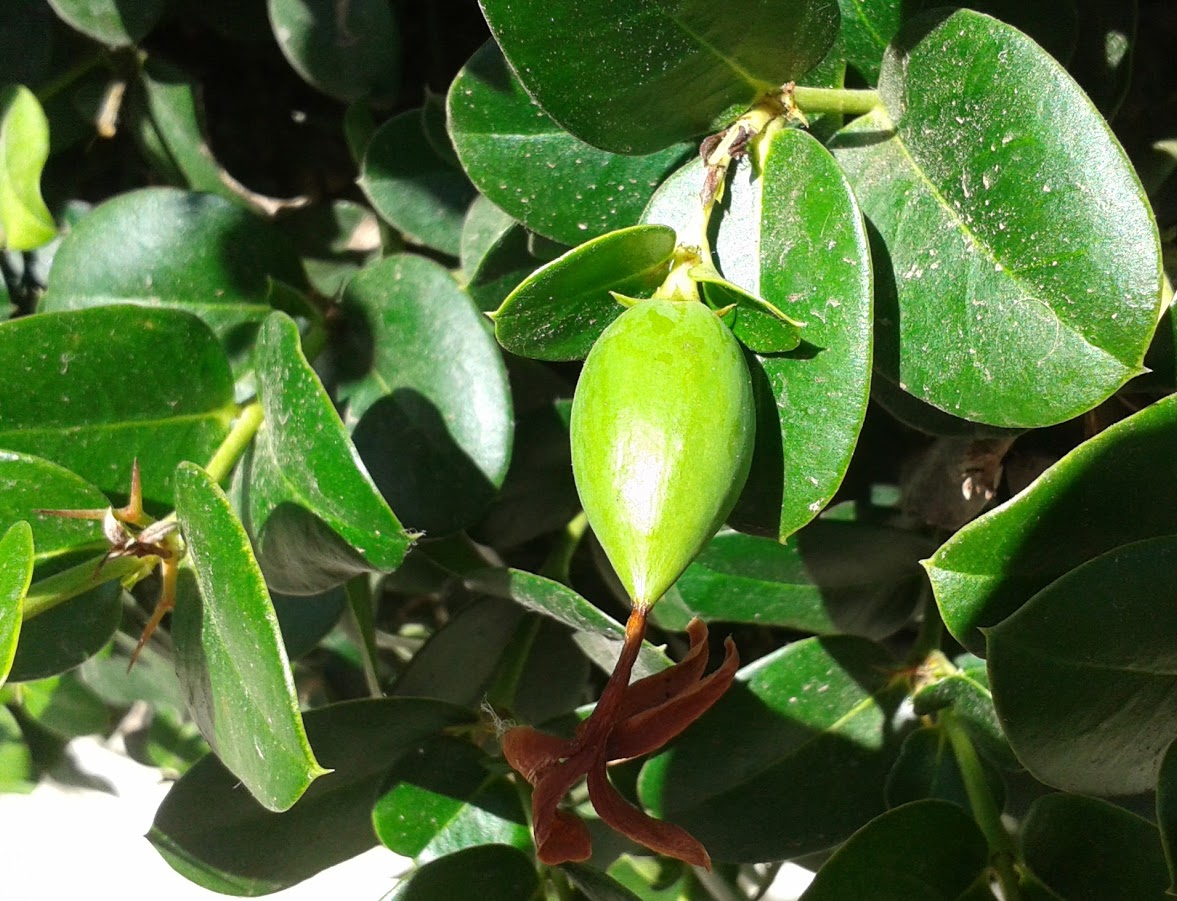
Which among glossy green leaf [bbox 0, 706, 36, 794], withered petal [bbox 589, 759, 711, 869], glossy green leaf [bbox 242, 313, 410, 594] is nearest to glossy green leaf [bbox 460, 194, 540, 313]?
glossy green leaf [bbox 242, 313, 410, 594]

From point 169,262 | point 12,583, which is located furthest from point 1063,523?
point 169,262

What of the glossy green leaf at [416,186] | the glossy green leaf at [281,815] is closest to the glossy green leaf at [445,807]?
the glossy green leaf at [281,815]

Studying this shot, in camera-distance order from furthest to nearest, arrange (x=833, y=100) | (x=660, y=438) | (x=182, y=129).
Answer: (x=182, y=129), (x=833, y=100), (x=660, y=438)

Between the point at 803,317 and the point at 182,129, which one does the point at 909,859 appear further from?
the point at 182,129

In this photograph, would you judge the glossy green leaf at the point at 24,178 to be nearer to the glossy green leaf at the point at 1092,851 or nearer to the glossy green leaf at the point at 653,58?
the glossy green leaf at the point at 653,58

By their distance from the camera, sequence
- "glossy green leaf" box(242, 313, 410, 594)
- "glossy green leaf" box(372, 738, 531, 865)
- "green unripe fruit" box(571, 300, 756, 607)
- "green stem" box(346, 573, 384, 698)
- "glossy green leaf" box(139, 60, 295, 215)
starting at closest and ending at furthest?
"green unripe fruit" box(571, 300, 756, 607), "glossy green leaf" box(242, 313, 410, 594), "glossy green leaf" box(372, 738, 531, 865), "green stem" box(346, 573, 384, 698), "glossy green leaf" box(139, 60, 295, 215)

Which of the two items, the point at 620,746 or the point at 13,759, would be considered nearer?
the point at 620,746

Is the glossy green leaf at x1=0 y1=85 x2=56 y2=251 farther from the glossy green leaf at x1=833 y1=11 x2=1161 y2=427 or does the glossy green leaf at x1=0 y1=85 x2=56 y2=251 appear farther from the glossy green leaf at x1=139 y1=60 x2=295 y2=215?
the glossy green leaf at x1=833 y1=11 x2=1161 y2=427
